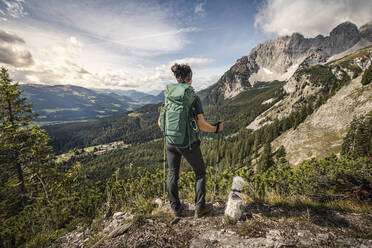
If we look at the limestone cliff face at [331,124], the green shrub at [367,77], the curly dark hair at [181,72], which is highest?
the green shrub at [367,77]

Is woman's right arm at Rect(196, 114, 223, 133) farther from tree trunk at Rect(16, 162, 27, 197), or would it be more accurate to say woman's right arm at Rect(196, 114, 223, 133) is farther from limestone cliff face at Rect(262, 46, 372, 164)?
limestone cliff face at Rect(262, 46, 372, 164)

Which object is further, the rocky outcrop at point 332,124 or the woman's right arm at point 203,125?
the rocky outcrop at point 332,124

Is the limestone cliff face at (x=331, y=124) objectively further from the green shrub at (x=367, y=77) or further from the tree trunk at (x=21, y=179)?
the tree trunk at (x=21, y=179)

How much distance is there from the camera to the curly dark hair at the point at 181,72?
3.16 m

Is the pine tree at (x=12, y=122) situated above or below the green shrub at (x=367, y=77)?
below

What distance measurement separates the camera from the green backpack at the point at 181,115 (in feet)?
9.46

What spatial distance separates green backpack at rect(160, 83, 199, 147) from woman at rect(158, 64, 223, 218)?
82mm

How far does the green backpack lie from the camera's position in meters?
2.88

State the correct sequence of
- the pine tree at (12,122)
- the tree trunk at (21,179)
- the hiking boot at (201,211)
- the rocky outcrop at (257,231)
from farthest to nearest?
the tree trunk at (21,179) < the pine tree at (12,122) < the hiking boot at (201,211) < the rocky outcrop at (257,231)

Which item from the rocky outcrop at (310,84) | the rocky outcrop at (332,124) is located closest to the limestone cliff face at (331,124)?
the rocky outcrop at (332,124)

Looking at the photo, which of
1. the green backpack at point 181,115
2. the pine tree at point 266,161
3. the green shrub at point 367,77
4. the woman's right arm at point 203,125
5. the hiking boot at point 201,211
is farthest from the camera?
the pine tree at point 266,161

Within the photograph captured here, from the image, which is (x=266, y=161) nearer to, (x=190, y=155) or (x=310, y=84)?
(x=190, y=155)

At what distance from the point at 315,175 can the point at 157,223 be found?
15.7 ft


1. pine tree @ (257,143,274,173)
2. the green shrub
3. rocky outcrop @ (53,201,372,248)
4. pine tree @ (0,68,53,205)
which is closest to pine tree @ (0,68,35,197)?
pine tree @ (0,68,53,205)
